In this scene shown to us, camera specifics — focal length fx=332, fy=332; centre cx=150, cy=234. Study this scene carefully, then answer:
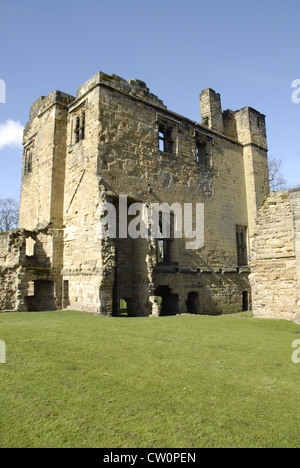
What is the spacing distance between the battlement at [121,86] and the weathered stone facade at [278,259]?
8.07 m

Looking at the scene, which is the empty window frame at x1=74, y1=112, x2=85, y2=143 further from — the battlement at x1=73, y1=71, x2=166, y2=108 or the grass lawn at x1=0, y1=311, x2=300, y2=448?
the grass lawn at x1=0, y1=311, x2=300, y2=448

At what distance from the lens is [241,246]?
19.8 m

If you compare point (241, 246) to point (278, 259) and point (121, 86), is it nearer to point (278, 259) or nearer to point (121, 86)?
point (278, 259)

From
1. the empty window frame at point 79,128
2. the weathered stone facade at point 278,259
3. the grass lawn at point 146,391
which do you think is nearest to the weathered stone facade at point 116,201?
the empty window frame at point 79,128

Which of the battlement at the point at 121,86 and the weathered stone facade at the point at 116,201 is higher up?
the battlement at the point at 121,86

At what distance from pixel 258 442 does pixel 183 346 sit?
3.76 meters

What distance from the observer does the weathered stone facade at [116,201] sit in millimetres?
13445

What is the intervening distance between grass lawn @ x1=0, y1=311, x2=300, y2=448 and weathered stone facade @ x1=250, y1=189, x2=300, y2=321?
3.34 metres

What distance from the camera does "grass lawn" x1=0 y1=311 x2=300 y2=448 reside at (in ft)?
10.3

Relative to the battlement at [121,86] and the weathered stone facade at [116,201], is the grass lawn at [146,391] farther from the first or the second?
the battlement at [121,86]

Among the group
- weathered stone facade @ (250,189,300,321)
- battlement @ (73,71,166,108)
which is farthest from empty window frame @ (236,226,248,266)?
battlement @ (73,71,166,108)
